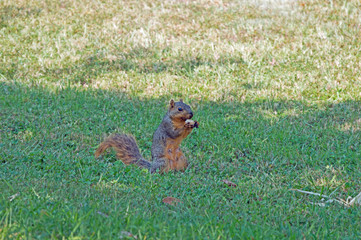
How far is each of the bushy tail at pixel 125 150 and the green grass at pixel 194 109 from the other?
22cm

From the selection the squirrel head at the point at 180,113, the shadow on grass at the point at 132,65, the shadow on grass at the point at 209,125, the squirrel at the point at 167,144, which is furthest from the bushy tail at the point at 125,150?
the shadow on grass at the point at 132,65

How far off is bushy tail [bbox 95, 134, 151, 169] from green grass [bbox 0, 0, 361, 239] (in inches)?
8.5

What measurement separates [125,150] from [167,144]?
630 millimetres

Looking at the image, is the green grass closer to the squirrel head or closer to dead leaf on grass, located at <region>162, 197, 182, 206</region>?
dead leaf on grass, located at <region>162, 197, 182, 206</region>

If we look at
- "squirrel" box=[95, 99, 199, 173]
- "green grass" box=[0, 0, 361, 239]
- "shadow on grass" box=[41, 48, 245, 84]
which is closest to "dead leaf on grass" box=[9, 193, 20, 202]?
"green grass" box=[0, 0, 361, 239]

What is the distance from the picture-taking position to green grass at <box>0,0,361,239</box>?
4430 millimetres

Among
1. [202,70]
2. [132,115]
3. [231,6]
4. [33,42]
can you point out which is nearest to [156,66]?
[202,70]

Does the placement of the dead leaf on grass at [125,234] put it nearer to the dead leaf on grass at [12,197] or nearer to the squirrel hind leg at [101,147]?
the dead leaf on grass at [12,197]

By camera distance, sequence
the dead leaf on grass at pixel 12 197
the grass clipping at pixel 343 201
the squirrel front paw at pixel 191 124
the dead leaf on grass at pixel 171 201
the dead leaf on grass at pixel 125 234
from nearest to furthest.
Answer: the dead leaf on grass at pixel 125 234, the dead leaf on grass at pixel 12 197, the dead leaf on grass at pixel 171 201, the grass clipping at pixel 343 201, the squirrel front paw at pixel 191 124

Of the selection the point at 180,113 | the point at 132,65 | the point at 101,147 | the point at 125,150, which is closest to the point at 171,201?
the point at 180,113

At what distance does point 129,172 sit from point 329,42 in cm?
804

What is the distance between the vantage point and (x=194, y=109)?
30.5 feet

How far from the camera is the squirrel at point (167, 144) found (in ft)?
20.6

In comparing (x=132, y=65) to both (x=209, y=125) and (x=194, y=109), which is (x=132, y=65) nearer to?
(x=194, y=109)
